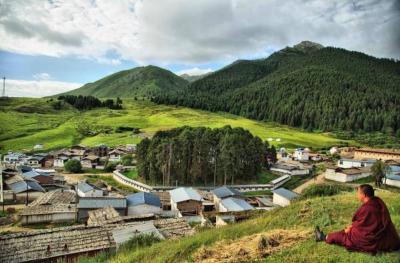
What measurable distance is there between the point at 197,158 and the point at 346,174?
2754cm

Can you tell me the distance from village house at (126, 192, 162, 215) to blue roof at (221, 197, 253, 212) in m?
7.65

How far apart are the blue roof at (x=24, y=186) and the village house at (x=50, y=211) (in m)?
6.60

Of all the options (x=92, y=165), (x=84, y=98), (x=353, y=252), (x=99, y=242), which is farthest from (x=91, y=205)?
(x=84, y=98)

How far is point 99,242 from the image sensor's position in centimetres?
2006

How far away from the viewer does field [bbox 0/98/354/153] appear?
95.6 metres

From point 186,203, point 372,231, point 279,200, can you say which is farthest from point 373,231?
point 279,200

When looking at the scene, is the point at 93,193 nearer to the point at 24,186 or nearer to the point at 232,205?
the point at 24,186

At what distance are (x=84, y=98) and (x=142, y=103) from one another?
29043 millimetres

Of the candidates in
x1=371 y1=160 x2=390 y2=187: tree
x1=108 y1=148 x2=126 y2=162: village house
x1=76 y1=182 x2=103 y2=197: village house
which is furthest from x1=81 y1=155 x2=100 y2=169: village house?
x1=371 y1=160 x2=390 y2=187: tree

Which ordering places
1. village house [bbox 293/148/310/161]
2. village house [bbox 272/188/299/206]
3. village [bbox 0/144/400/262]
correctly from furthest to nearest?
1. village house [bbox 293/148/310/161]
2. village house [bbox 272/188/299/206]
3. village [bbox 0/144/400/262]

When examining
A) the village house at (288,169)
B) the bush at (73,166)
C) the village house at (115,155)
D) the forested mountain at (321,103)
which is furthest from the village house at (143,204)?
the forested mountain at (321,103)

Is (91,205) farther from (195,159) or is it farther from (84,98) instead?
(84,98)

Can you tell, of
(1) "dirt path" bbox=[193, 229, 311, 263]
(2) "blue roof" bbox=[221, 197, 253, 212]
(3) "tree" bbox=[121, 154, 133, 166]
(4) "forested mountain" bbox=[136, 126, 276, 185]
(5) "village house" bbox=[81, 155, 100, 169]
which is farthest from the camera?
(5) "village house" bbox=[81, 155, 100, 169]

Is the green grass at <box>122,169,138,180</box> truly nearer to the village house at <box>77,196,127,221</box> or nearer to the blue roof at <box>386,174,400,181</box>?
the village house at <box>77,196,127,221</box>
